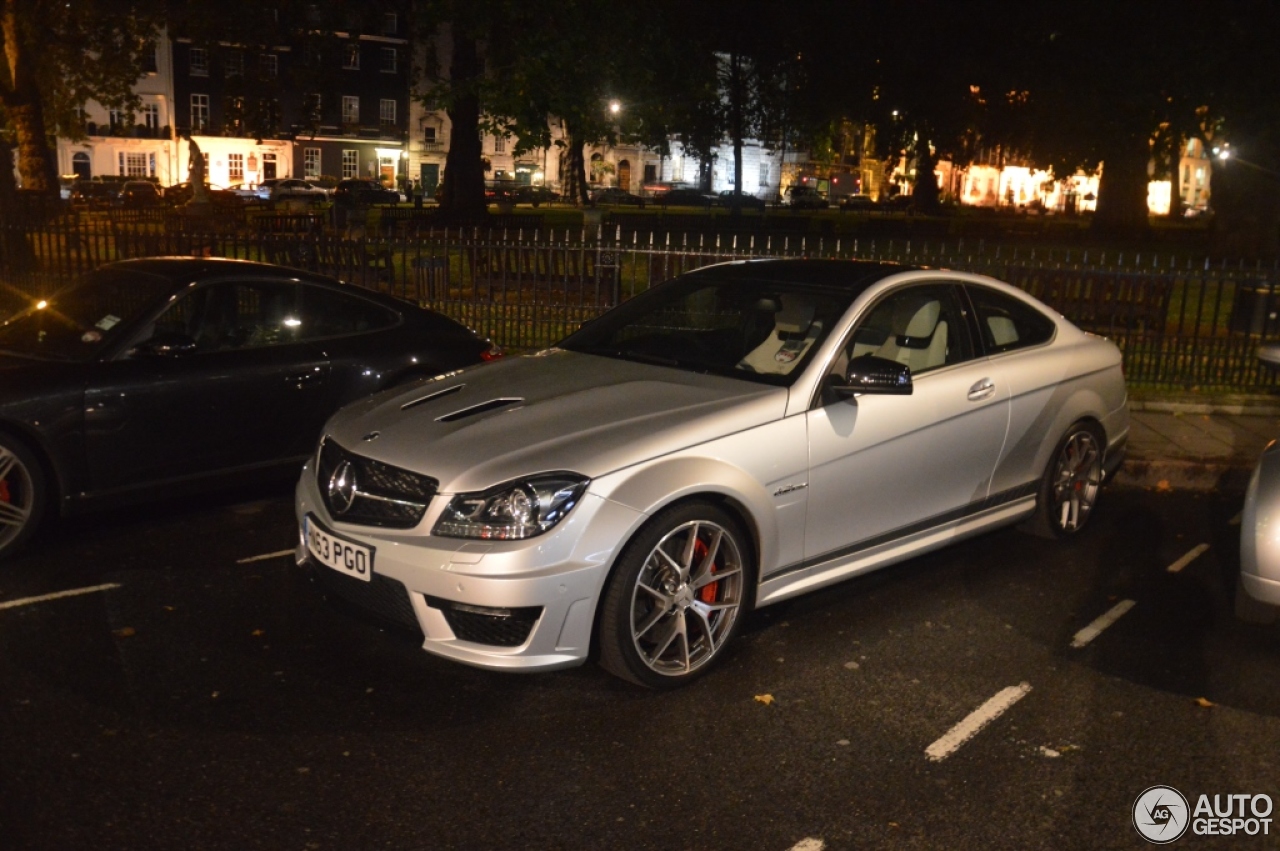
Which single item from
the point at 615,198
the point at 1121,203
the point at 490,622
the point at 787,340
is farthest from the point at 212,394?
the point at 615,198

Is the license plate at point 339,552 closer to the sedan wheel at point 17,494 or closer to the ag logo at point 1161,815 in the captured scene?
the sedan wheel at point 17,494

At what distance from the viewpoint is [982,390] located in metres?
5.95

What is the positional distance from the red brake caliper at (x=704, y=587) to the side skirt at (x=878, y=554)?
246 mm

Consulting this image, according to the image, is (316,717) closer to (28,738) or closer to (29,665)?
(28,738)

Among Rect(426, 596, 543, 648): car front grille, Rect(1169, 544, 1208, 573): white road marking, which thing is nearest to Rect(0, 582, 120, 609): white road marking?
Rect(426, 596, 543, 648): car front grille

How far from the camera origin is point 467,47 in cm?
2873

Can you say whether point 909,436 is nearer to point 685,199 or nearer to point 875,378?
point 875,378

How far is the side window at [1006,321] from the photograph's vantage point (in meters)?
6.25

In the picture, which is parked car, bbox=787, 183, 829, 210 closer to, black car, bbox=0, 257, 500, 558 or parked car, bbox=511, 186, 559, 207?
parked car, bbox=511, 186, 559, 207

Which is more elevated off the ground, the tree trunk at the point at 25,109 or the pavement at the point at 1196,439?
the tree trunk at the point at 25,109

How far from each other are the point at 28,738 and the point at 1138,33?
1150 inches

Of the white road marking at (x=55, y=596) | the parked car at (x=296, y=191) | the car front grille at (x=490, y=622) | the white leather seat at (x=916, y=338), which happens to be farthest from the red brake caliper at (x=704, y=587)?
the parked car at (x=296, y=191)

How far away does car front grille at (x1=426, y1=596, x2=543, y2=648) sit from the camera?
435 centimetres

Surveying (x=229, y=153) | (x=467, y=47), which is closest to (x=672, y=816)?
(x=467, y=47)
